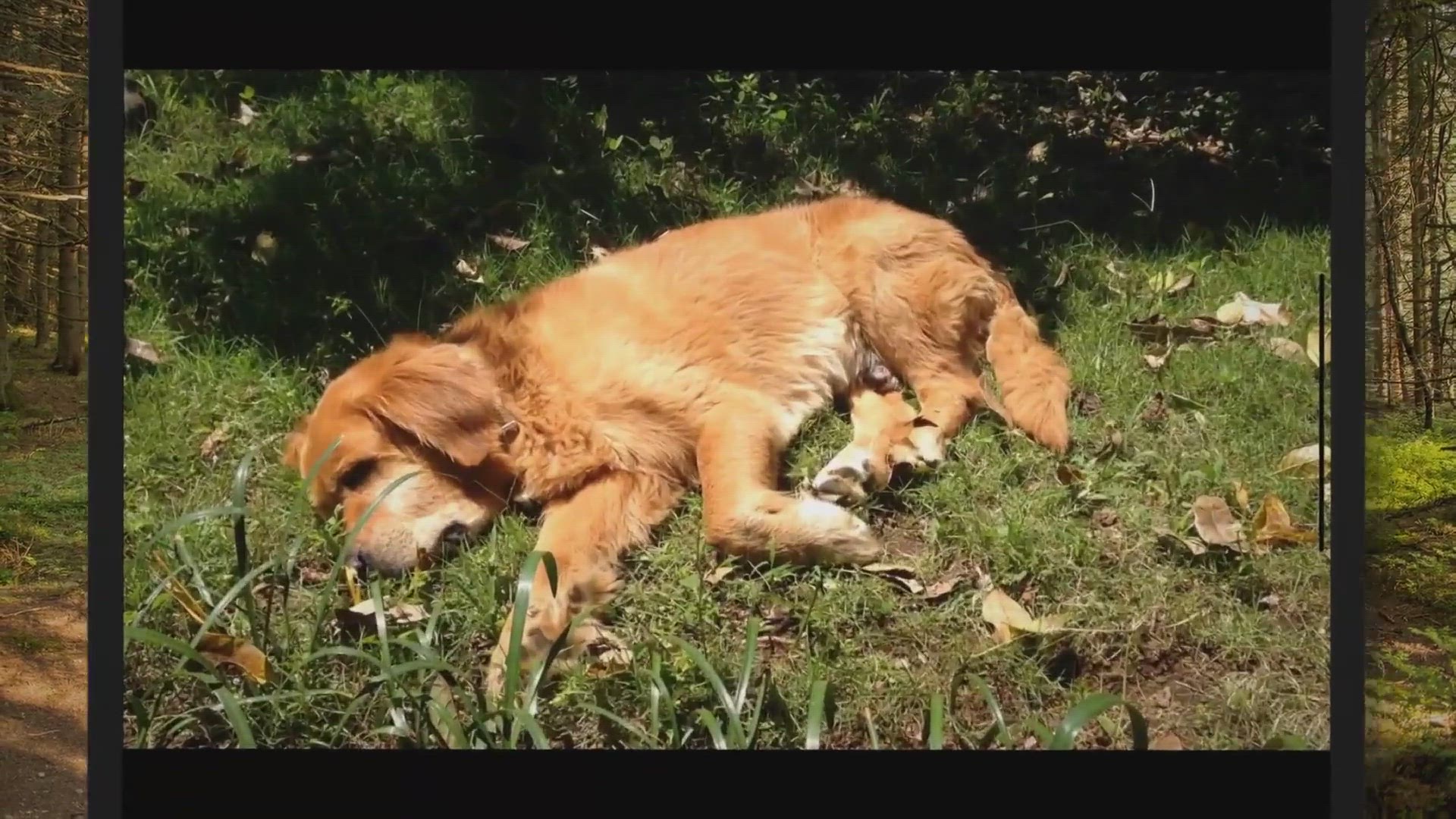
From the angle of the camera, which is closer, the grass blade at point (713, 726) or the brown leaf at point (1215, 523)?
the grass blade at point (713, 726)

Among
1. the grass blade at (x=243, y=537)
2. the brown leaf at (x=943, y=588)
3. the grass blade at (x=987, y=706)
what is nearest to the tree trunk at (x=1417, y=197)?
the brown leaf at (x=943, y=588)

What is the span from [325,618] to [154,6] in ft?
6.78

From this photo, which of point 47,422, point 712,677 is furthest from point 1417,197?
point 47,422

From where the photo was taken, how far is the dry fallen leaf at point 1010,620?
3.51 meters

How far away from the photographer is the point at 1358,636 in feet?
11.6

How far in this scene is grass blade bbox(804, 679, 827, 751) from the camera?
3.42 m

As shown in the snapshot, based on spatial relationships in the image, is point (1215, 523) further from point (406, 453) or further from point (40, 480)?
point (40, 480)

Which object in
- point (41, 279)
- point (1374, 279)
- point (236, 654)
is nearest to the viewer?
point (236, 654)

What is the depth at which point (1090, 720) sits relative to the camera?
3.51 meters

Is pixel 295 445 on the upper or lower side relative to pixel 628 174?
lower

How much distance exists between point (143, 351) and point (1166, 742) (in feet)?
11.7

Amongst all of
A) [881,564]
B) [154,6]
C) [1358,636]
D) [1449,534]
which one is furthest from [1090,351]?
[154,6]

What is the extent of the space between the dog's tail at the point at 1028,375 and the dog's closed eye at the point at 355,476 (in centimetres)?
211

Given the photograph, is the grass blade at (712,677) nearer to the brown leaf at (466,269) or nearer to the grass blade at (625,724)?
the grass blade at (625,724)
